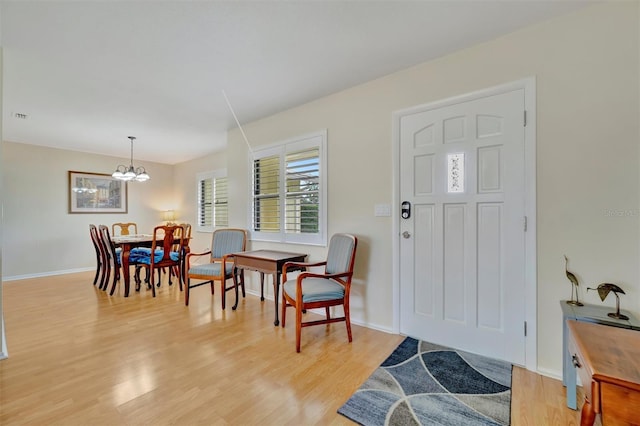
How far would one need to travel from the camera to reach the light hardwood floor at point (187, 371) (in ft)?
5.09

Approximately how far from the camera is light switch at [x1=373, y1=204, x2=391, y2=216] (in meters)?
2.62

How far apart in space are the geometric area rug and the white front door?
226mm

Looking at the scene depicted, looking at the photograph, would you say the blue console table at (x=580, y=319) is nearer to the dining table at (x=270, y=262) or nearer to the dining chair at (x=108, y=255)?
the dining table at (x=270, y=262)

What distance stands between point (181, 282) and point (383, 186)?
3.37 metres

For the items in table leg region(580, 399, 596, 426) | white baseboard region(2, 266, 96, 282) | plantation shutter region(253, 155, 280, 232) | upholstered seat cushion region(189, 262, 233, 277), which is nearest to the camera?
table leg region(580, 399, 596, 426)

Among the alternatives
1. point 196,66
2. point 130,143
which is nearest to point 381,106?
point 196,66

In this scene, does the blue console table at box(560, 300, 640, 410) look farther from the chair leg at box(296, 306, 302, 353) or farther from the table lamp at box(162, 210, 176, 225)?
the table lamp at box(162, 210, 176, 225)

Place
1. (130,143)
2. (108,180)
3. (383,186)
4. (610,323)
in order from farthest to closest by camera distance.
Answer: (108,180) → (130,143) → (383,186) → (610,323)

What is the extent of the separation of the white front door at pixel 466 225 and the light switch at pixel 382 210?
0.17 metres

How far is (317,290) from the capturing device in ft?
7.95

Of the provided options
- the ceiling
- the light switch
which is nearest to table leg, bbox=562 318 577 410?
the light switch

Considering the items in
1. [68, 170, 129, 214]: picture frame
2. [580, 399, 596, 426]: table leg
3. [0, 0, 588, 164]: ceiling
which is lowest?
[580, 399, 596, 426]: table leg

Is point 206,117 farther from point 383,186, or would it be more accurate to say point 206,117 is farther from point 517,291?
point 517,291

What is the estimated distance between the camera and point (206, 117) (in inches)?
146
